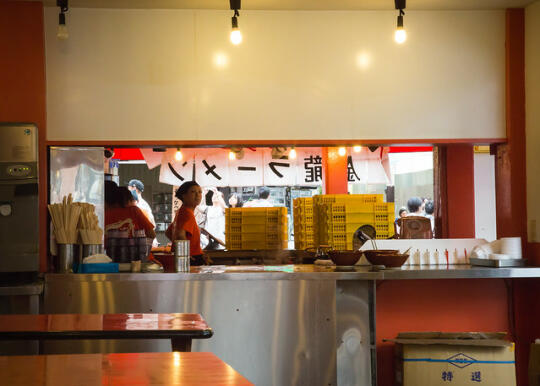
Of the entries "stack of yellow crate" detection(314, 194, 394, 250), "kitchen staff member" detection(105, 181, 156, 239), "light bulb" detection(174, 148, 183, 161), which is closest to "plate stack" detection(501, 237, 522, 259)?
"stack of yellow crate" detection(314, 194, 394, 250)

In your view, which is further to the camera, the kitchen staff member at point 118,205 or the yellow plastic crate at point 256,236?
the yellow plastic crate at point 256,236

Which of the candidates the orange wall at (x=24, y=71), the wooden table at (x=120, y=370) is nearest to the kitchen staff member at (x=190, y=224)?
the orange wall at (x=24, y=71)

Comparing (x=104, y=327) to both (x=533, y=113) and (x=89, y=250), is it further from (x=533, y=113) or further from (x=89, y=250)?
(x=533, y=113)

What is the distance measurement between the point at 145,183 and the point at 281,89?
752 centimetres

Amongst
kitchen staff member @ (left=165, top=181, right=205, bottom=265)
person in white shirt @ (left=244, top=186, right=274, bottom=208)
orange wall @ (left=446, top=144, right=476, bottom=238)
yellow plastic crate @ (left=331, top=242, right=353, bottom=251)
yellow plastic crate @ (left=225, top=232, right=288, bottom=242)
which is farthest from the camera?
person in white shirt @ (left=244, top=186, right=274, bottom=208)

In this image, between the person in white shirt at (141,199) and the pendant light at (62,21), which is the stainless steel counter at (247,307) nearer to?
the pendant light at (62,21)

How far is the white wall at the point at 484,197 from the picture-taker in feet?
32.1

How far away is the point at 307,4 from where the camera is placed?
5.55m

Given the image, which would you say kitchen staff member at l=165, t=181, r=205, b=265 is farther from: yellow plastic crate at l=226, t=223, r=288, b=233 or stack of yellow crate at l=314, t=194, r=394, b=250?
yellow plastic crate at l=226, t=223, r=288, b=233

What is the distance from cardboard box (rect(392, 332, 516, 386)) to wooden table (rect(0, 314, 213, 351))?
2264 millimetres

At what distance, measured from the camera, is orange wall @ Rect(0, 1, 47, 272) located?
17.6 ft

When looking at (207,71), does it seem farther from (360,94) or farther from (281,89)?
(360,94)

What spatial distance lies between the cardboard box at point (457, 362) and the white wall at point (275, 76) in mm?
1778

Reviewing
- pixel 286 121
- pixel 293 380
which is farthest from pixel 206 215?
pixel 293 380
